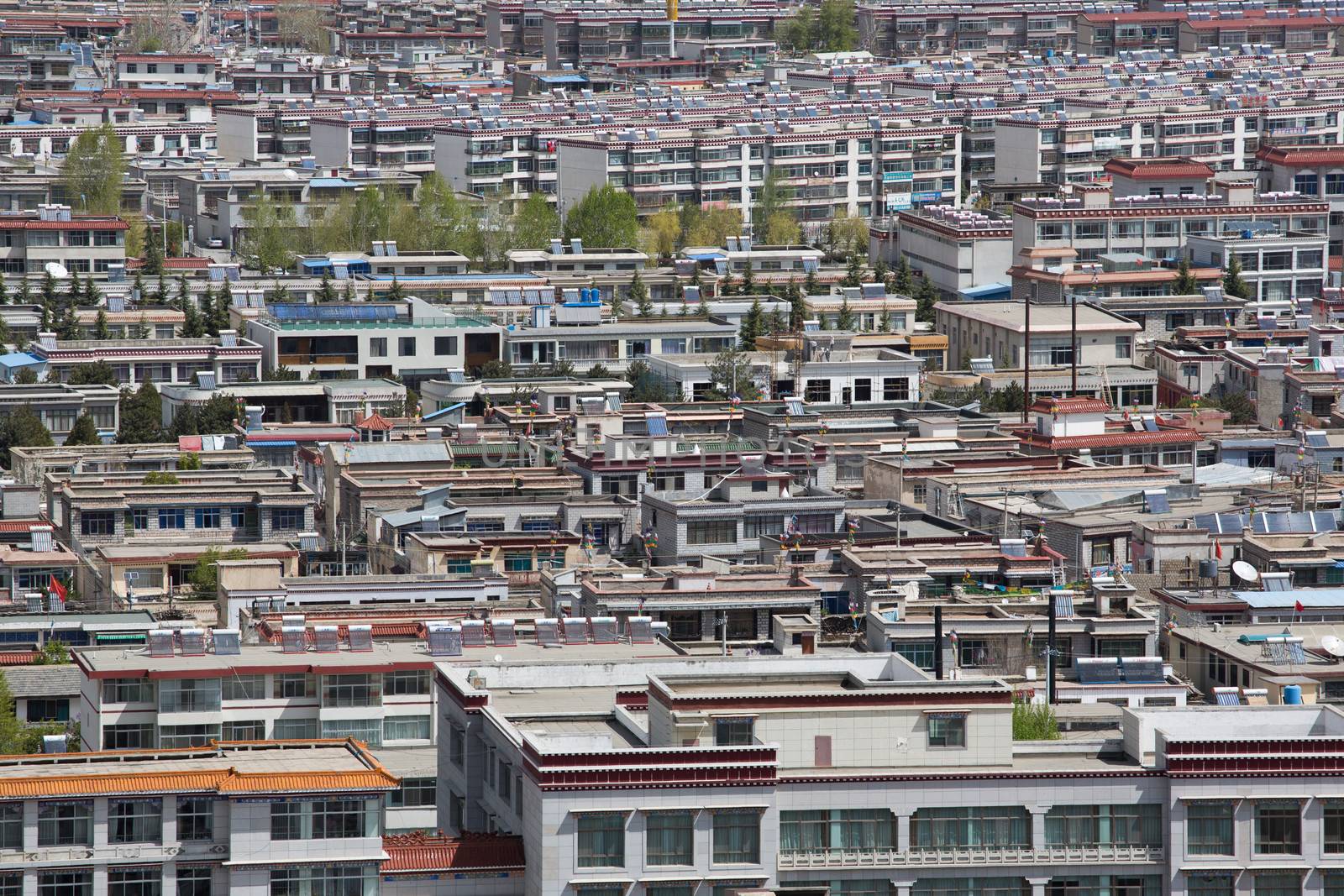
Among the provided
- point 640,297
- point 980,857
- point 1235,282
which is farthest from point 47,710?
point 1235,282

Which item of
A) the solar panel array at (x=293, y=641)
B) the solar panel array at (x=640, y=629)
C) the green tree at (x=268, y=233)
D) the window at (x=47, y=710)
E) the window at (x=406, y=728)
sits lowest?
the window at (x=47, y=710)

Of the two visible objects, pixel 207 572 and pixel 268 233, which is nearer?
pixel 207 572

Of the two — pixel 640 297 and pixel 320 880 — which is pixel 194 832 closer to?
pixel 320 880

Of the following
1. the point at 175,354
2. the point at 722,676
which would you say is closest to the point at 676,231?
the point at 175,354

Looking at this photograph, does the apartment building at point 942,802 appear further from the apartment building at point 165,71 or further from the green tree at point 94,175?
the apartment building at point 165,71

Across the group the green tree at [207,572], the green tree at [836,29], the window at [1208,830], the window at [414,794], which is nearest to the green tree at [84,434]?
the green tree at [207,572]

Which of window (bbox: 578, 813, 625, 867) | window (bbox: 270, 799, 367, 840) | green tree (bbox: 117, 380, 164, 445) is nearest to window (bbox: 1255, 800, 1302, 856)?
window (bbox: 578, 813, 625, 867)

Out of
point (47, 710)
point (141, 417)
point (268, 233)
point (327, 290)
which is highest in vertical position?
point (268, 233)

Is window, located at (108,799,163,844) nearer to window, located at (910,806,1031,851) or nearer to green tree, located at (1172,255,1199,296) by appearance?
window, located at (910,806,1031,851)
